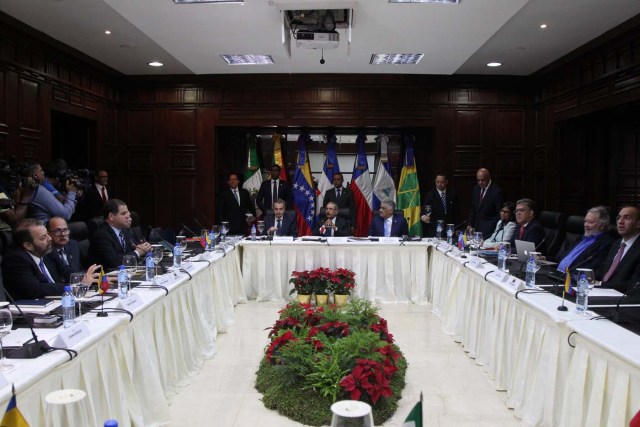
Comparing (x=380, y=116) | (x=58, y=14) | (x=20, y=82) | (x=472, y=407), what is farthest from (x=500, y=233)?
(x=20, y=82)

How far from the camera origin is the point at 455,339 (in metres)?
4.61

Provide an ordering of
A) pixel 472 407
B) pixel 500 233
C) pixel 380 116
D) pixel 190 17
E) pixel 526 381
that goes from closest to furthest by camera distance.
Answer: pixel 526 381 < pixel 472 407 < pixel 190 17 < pixel 500 233 < pixel 380 116

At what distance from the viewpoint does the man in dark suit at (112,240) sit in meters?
4.06

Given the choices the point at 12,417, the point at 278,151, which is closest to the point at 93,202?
the point at 278,151

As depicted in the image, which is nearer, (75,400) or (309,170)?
(75,400)

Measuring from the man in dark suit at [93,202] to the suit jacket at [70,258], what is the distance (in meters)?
2.92

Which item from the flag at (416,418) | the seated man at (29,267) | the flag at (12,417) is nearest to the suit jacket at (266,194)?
the seated man at (29,267)

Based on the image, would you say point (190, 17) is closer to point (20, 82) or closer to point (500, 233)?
point (20, 82)

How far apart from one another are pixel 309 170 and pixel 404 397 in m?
5.33

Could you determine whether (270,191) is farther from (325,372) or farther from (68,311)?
(68,311)

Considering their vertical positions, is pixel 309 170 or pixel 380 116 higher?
pixel 380 116

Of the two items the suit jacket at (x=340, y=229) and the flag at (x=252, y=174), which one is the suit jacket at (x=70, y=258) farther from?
the flag at (x=252, y=174)

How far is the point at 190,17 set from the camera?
17.0 ft

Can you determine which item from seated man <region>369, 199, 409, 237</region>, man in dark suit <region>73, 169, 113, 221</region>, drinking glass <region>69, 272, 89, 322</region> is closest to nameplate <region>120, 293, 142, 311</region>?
drinking glass <region>69, 272, 89, 322</region>
